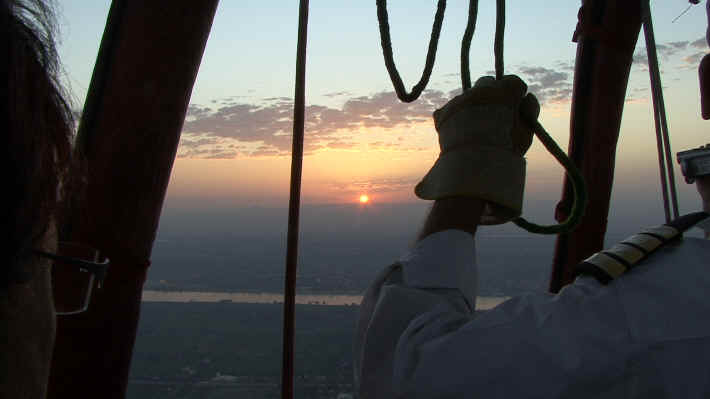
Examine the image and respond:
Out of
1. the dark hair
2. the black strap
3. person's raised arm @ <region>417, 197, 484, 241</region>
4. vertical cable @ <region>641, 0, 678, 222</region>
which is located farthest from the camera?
vertical cable @ <region>641, 0, 678, 222</region>

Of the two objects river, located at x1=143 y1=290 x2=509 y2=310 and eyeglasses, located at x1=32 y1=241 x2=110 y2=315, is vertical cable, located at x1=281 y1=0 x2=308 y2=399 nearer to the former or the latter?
eyeglasses, located at x1=32 y1=241 x2=110 y2=315

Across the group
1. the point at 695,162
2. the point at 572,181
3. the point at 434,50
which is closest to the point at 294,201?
the point at 434,50

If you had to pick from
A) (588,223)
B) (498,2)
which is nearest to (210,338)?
(588,223)

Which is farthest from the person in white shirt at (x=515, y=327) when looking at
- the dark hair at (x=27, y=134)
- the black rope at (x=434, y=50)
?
the dark hair at (x=27, y=134)

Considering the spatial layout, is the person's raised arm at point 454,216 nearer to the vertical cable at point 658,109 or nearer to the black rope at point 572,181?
A: the black rope at point 572,181

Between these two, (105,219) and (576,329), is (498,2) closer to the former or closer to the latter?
(576,329)

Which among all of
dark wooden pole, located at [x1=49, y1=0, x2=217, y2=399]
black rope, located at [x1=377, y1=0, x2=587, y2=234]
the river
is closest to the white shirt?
black rope, located at [x1=377, y1=0, x2=587, y2=234]
